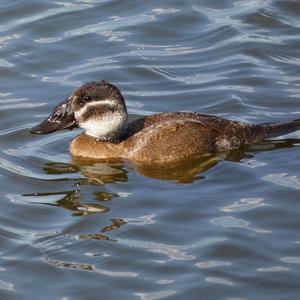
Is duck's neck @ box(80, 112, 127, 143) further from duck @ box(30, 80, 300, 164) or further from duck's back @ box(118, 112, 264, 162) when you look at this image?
duck's back @ box(118, 112, 264, 162)

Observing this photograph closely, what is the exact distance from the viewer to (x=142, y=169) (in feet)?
41.5

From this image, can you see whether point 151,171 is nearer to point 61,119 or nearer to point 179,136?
point 179,136

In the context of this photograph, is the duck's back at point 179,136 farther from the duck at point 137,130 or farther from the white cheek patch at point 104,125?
the white cheek patch at point 104,125

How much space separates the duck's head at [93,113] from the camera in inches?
504

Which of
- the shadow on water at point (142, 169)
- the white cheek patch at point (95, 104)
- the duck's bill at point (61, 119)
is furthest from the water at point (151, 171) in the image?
the white cheek patch at point (95, 104)

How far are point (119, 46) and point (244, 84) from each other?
228 centimetres

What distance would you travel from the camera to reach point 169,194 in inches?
461

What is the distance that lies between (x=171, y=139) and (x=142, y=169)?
19.5 inches

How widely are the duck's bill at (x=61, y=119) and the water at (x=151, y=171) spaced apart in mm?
294

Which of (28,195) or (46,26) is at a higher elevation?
(46,26)

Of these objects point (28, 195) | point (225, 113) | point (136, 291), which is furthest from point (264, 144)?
point (136, 291)

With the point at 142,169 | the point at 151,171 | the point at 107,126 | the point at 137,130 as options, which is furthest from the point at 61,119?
the point at 151,171

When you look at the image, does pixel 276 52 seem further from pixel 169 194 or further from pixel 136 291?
pixel 136 291

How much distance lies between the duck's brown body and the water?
17 cm
